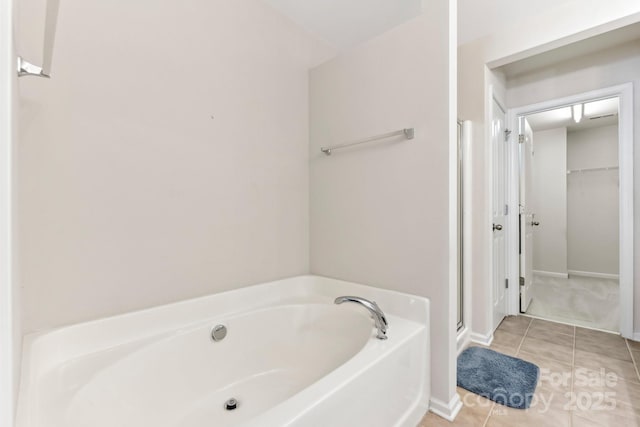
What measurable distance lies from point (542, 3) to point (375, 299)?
7.59ft

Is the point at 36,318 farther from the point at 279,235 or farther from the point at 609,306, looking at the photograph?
the point at 609,306

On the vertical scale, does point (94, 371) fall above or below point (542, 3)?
below

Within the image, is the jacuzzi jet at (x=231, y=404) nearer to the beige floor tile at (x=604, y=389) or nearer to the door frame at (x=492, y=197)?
the beige floor tile at (x=604, y=389)

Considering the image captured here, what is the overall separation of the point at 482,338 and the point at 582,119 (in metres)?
3.60

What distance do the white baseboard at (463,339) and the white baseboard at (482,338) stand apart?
0.18ft

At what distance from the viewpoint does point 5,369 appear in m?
0.50

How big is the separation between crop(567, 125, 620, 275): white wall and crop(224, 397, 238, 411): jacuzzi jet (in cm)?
518

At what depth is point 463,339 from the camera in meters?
2.08

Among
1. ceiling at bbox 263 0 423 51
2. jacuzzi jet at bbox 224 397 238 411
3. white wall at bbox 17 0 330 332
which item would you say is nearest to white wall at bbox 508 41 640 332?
ceiling at bbox 263 0 423 51

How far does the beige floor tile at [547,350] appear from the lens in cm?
191

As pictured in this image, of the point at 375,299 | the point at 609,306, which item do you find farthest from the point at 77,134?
the point at 609,306

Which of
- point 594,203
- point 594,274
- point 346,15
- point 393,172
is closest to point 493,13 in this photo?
point 346,15

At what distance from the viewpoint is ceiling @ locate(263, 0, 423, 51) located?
5.95 feet

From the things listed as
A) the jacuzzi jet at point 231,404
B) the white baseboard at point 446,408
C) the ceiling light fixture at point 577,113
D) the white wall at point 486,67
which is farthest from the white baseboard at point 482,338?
the ceiling light fixture at point 577,113
